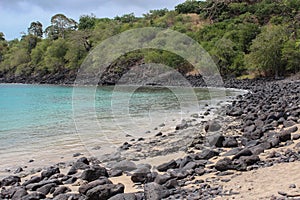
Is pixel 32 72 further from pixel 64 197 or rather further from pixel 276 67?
pixel 64 197

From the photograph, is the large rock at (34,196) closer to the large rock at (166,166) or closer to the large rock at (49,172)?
the large rock at (49,172)

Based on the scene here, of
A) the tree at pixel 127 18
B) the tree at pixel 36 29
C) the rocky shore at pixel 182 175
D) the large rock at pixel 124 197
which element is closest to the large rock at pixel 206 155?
the rocky shore at pixel 182 175

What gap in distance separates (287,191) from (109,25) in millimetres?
92798

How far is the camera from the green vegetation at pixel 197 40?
48.9m

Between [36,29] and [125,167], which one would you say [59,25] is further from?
[125,167]

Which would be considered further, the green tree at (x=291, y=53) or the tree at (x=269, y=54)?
the tree at (x=269, y=54)

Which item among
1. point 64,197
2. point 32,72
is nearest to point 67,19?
point 32,72

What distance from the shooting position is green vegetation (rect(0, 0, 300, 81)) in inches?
1927

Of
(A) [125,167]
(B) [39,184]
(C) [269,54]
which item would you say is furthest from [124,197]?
(C) [269,54]

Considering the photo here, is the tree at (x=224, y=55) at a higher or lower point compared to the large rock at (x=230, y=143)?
higher

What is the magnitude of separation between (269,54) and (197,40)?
28.5m

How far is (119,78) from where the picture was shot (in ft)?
232

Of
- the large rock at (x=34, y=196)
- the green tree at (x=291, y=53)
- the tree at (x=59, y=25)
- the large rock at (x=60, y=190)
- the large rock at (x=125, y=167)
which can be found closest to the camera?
the large rock at (x=34, y=196)

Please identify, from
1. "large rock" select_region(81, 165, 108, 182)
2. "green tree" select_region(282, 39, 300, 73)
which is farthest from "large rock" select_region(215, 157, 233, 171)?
"green tree" select_region(282, 39, 300, 73)
